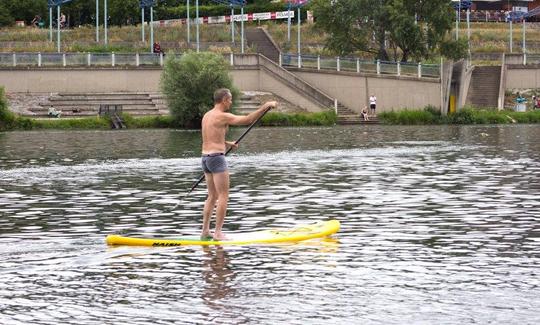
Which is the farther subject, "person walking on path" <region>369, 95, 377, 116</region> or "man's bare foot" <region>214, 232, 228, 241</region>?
"person walking on path" <region>369, 95, 377, 116</region>

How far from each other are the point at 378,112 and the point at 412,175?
149 feet

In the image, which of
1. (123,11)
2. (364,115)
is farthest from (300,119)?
(123,11)

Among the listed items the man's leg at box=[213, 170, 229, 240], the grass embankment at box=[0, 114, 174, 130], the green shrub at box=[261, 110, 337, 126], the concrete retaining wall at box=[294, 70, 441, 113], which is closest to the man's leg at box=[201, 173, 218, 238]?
the man's leg at box=[213, 170, 229, 240]

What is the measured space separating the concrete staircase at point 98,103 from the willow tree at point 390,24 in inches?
473

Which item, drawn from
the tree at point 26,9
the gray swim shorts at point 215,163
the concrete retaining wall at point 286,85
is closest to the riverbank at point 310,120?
the concrete retaining wall at point 286,85

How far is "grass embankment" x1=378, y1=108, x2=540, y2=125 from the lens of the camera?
7450 cm

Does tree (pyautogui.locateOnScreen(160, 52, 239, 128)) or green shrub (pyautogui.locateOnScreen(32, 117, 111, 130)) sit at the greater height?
tree (pyautogui.locateOnScreen(160, 52, 239, 128))

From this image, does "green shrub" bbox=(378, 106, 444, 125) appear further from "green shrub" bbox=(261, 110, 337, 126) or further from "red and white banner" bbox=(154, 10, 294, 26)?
"red and white banner" bbox=(154, 10, 294, 26)

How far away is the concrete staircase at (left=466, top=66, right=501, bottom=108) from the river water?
43816mm

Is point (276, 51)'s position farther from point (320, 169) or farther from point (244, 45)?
point (320, 169)

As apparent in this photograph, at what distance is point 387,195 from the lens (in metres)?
27.0

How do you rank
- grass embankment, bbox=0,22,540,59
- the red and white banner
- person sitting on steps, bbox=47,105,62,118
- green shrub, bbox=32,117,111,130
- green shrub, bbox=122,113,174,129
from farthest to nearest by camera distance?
the red and white banner, grass embankment, bbox=0,22,540,59, person sitting on steps, bbox=47,105,62,118, green shrub, bbox=122,113,174,129, green shrub, bbox=32,117,111,130

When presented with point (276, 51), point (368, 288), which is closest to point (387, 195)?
point (368, 288)

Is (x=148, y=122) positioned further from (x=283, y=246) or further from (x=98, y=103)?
(x=283, y=246)
